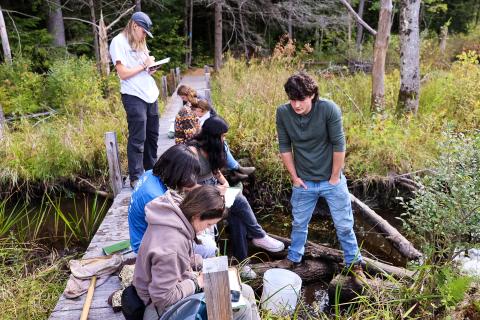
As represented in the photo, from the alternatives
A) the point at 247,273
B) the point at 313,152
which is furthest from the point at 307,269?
the point at 313,152

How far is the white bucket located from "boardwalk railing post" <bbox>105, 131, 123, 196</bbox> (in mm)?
2309

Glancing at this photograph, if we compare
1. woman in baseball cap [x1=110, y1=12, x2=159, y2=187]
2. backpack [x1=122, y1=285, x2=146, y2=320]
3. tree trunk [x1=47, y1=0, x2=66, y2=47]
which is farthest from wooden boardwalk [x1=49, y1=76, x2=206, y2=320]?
tree trunk [x1=47, y1=0, x2=66, y2=47]

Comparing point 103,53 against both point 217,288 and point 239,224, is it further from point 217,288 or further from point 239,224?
point 217,288

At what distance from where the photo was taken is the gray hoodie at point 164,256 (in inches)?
76.1

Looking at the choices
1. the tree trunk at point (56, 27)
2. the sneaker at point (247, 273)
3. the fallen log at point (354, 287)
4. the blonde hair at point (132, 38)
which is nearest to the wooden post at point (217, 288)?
the fallen log at point (354, 287)

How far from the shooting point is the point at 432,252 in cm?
275

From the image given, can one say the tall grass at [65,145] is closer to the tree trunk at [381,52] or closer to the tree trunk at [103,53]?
the tree trunk at [103,53]

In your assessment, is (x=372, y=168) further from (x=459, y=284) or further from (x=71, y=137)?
(x=71, y=137)

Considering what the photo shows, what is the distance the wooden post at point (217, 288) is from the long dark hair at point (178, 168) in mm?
945

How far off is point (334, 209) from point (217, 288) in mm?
1857

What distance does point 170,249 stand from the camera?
194 centimetres

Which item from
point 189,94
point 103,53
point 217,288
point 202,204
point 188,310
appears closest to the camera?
point 217,288

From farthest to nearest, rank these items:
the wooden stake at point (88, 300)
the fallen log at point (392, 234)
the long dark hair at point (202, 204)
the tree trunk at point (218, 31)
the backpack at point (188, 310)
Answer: the tree trunk at point (218, 31) → the fallen log at point (392, 234) → the wooden stake at point (88, 300) → the long dark hair at point (202, 204) → the backpack at point (188, 310)

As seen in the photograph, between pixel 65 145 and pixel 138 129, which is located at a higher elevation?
pixel 138 129
